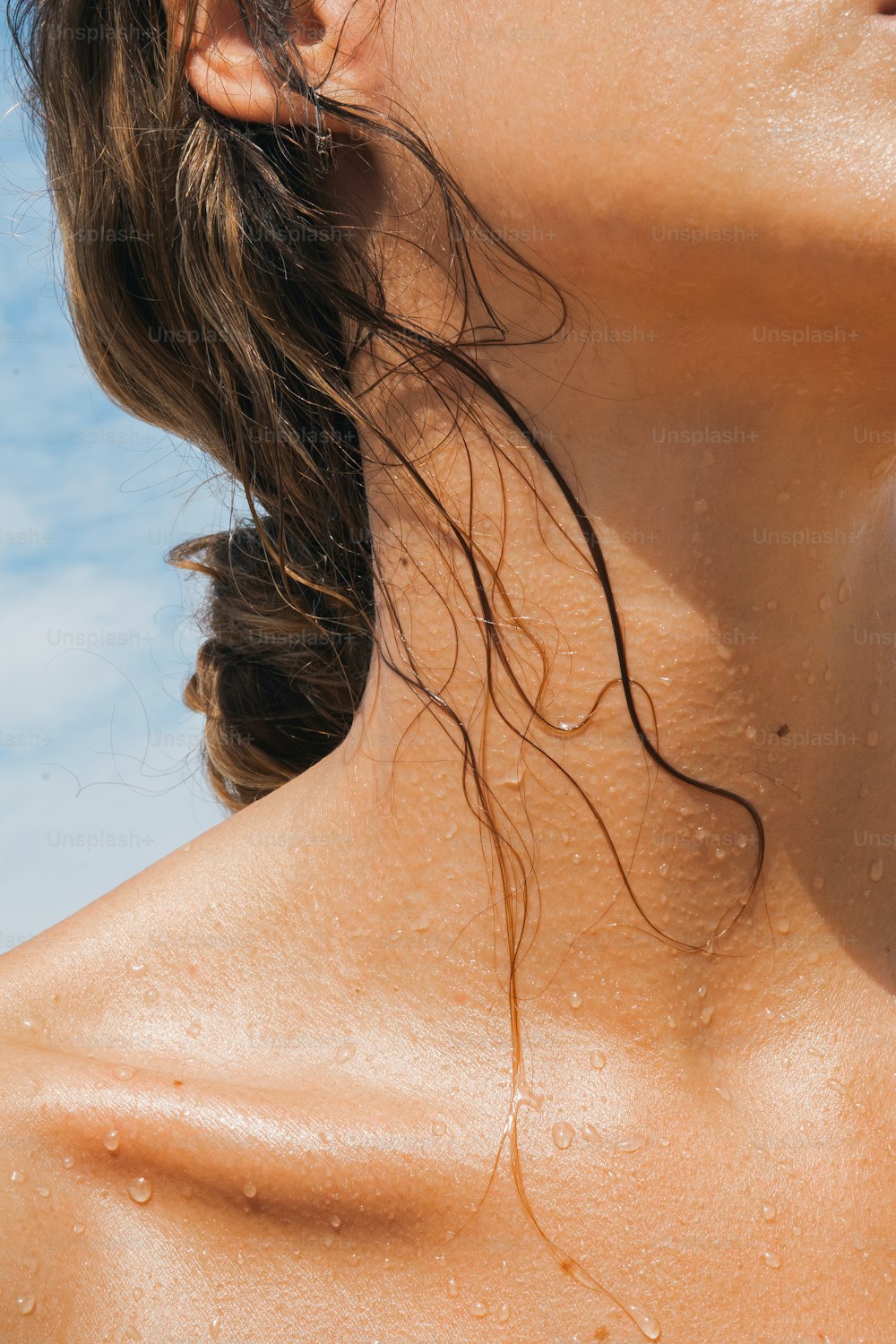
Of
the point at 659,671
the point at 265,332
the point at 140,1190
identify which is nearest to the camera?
the point at 140,1190

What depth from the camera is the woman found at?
141cm

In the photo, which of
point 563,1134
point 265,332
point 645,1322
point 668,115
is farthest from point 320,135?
point 645,1322

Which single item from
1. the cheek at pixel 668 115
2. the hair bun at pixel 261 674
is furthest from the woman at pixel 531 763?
the hair bun at pixel 261 674

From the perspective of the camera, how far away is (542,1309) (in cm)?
139

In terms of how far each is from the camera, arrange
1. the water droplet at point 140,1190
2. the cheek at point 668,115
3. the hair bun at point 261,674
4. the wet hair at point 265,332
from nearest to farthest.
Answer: the cheek at point 668,115 < the water droplet at point 140,1190 < the wet hair at point 265,332 < the hair bun at point 261,674

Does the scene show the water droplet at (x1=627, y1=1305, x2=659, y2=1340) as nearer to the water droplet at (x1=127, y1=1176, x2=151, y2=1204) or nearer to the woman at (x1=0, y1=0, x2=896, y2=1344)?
the woman at (x1=0, y1=0, x2=896, y2=1344)

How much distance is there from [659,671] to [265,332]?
819 millimetres

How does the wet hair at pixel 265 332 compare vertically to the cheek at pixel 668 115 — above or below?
below

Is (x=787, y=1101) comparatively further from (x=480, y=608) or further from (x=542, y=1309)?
(x=480, y=608)

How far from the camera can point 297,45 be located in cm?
173

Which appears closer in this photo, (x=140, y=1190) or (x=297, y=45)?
(x=140, y=1190)

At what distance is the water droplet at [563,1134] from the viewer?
59.8 inches

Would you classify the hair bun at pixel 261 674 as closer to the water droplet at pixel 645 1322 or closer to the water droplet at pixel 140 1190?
the water droplet at pixel 140 1190

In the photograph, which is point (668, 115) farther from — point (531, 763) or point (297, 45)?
point (531, 763)
